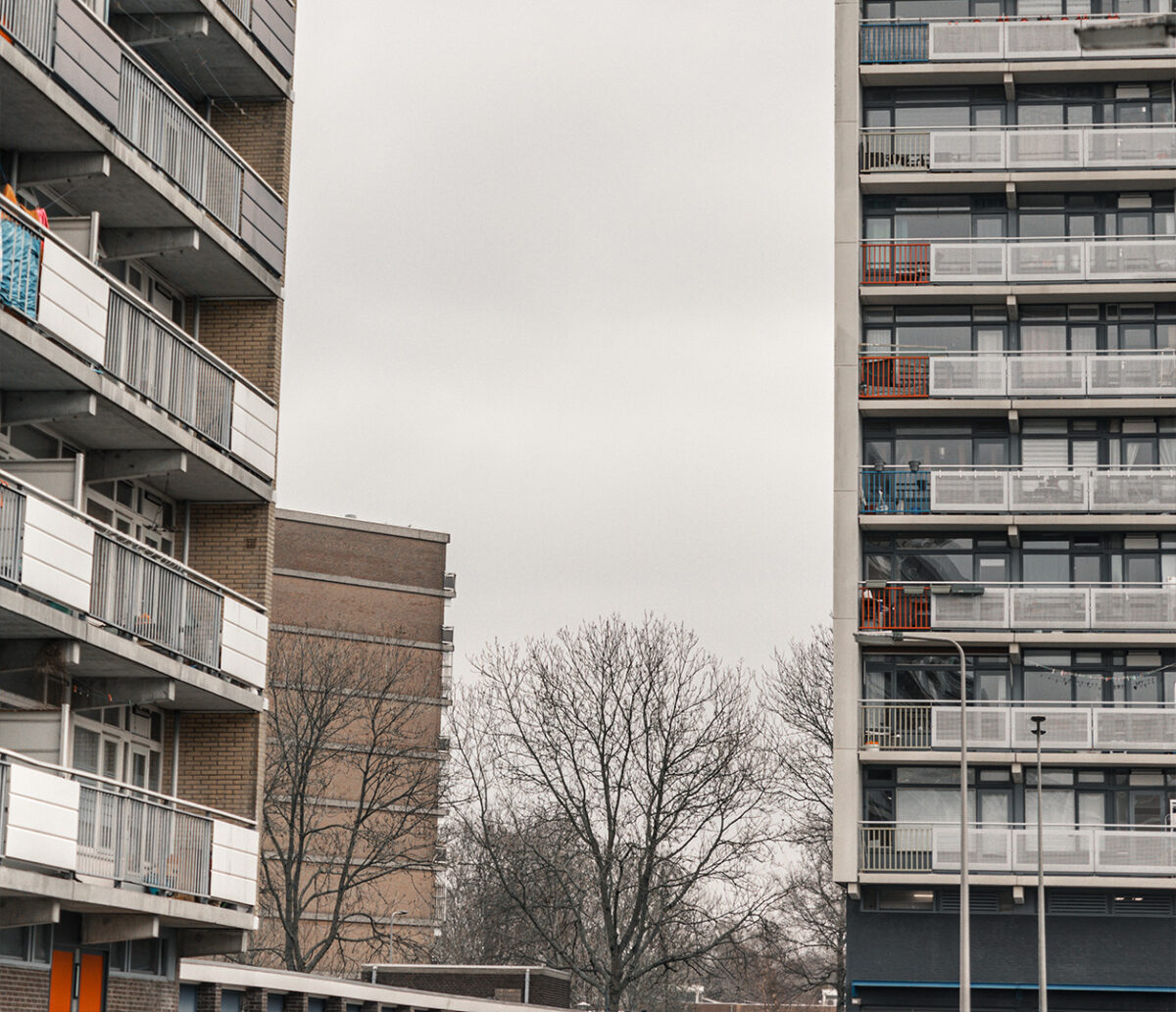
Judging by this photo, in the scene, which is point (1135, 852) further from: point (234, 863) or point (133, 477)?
point (133, 477)

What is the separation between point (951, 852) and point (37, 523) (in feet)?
96.8

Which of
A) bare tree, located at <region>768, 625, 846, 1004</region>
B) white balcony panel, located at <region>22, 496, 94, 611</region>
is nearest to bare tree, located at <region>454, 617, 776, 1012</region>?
bare tree, located at <region>768, 625, 846, 1004</region>

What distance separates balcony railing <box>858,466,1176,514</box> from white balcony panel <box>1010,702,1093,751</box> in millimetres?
4979

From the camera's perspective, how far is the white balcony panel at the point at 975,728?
4681 centimetres

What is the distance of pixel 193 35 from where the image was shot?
95.2ft

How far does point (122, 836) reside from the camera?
24.6 m

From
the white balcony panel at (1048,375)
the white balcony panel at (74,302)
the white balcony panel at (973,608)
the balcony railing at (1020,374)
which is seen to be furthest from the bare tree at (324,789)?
the white balcony panel at (74,302)

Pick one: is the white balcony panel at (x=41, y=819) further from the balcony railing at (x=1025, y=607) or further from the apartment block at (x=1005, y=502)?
the balcony railing at (x=1025, y=607)

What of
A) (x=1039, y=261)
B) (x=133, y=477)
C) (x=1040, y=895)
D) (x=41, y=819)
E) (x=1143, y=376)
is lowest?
(x=1040, y=895)

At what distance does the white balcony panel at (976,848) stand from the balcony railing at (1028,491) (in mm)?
7845

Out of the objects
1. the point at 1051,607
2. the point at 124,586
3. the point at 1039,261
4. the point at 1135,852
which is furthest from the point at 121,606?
the point at 1039,261

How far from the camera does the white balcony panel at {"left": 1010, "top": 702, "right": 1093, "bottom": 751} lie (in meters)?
46.7

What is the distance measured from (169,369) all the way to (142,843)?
665 cm

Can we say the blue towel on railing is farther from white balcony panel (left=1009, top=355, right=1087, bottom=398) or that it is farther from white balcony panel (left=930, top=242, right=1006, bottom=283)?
white balcony panel (left=1009, top=355, right=1087, bottom=398)
